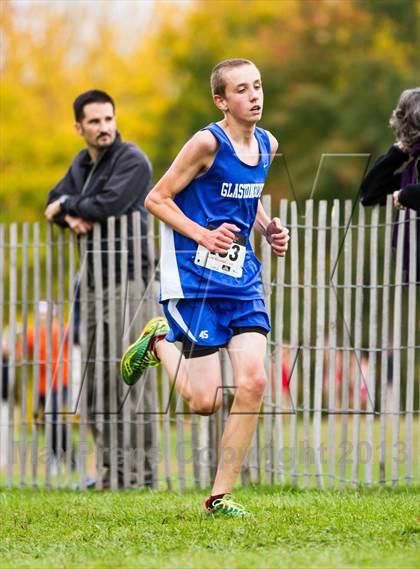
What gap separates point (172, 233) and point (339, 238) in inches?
81.0

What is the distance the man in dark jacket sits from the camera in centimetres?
A: 852

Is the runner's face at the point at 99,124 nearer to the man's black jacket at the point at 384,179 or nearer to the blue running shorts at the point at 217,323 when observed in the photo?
the man's black jacket at the point at 384,179

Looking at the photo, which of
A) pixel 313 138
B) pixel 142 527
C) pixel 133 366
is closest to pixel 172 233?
pixel 133 366

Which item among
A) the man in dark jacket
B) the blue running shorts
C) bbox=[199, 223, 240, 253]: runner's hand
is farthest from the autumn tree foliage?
bbox=[199, 223, 240, 253]: runner's hand

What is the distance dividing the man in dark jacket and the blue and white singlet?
7.28 feet

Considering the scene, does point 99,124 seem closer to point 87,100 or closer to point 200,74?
point 87,100

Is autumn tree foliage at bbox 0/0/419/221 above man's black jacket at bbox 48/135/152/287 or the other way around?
above

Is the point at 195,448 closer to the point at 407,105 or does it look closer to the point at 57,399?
the point at 57,399

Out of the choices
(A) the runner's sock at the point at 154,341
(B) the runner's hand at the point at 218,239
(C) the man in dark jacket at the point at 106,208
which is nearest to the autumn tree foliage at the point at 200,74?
(C) the man in dark jacket at the point at 106,208

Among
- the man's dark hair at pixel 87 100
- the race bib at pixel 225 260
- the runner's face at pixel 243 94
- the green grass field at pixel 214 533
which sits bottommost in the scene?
the green grass field at pixel 214 533

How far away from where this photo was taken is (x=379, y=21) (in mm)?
33156

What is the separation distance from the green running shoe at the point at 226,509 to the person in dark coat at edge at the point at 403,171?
224 centimetres

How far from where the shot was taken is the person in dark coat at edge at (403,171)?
7398mm

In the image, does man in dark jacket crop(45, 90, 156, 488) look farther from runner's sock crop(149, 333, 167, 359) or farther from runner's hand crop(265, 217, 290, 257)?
runner's hand crop(265, 217, 290, 257)
